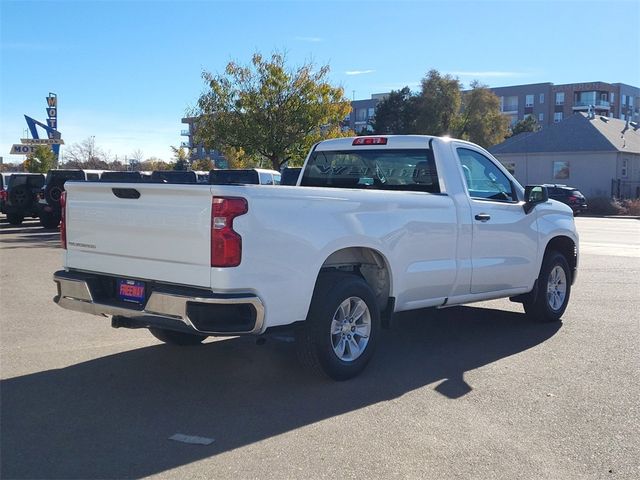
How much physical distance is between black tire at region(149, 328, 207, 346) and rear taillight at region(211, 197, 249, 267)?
7.15ft

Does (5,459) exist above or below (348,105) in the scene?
below

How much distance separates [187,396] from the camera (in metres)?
5.62

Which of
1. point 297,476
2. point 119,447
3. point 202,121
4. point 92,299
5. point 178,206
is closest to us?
point 297,476

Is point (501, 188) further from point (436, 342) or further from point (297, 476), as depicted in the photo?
point (297, 476)

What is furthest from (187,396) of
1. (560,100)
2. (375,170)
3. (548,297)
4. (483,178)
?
(560,100)

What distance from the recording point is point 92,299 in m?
5.82

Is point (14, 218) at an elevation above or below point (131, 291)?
below

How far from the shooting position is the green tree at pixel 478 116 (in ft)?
193

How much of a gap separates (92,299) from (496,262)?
4245mm

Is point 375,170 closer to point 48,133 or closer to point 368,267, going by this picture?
point 368,267

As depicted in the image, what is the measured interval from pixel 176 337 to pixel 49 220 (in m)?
18.7

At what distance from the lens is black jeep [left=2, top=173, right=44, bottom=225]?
25328 millimetres

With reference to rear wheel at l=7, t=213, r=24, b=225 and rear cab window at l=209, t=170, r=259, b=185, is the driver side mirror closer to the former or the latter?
rear cab window at l=209, t=170, r=259, b=185

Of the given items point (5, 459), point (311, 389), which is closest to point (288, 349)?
point (311, 389)
